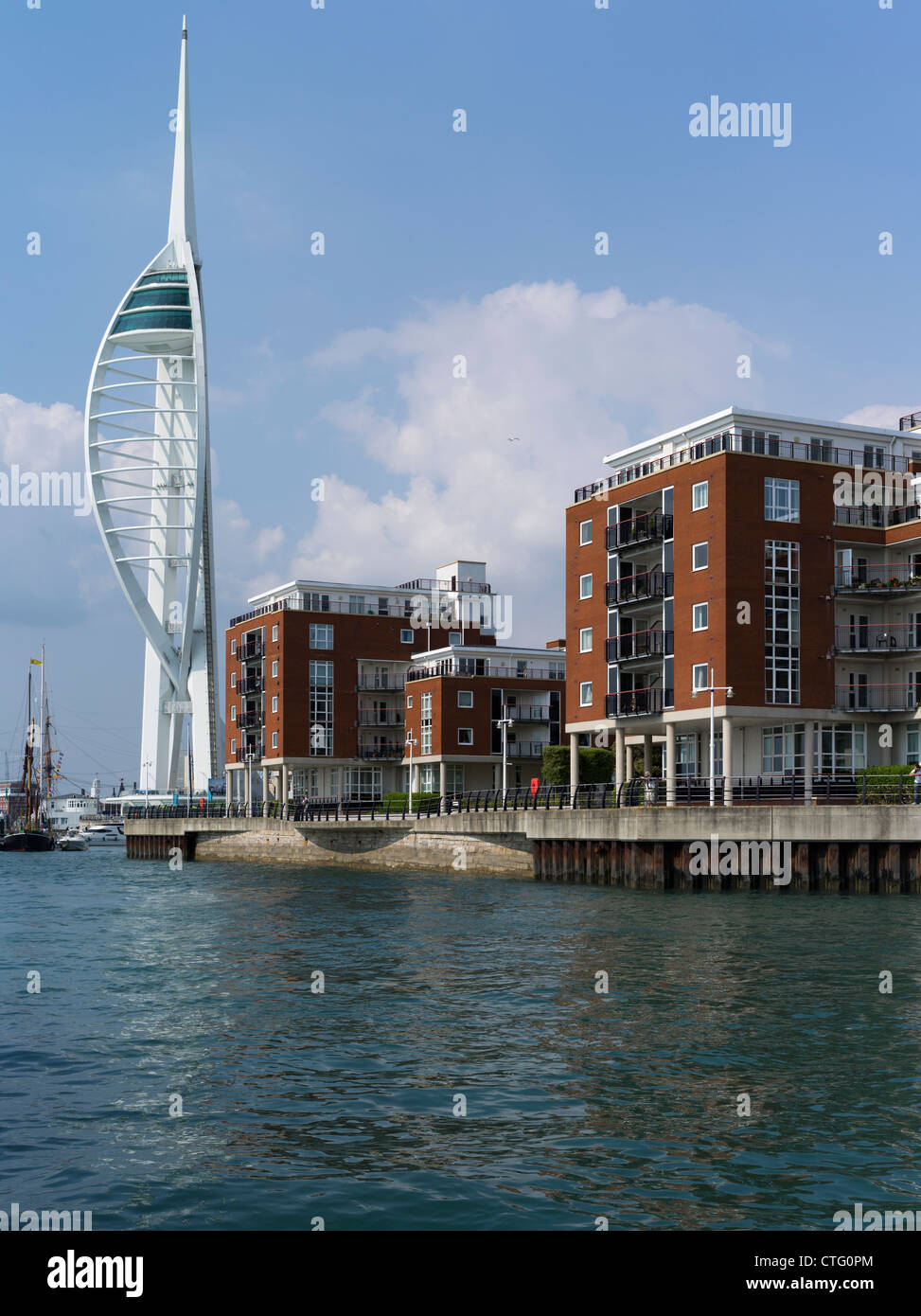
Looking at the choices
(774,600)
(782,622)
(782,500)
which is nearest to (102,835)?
(782,622)

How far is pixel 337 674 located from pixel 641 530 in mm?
43632

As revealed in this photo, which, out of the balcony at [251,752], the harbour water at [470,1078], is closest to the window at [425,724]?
the balcony at [251,752]

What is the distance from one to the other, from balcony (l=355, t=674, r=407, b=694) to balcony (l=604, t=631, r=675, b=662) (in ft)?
129

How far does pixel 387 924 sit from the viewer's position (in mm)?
35281

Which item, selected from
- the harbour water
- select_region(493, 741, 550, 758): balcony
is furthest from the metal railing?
the harbour water

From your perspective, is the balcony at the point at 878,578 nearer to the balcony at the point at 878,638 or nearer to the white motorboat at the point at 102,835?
the balcony at the point at 878,638

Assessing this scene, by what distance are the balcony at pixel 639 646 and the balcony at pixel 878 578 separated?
26.3ft

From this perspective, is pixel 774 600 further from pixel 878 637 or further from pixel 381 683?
pixel 381 683

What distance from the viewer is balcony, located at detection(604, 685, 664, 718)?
63.0 m

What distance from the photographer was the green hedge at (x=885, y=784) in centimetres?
4450

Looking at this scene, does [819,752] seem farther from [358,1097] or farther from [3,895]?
[358,1097]

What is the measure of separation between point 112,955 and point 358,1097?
16.6 m

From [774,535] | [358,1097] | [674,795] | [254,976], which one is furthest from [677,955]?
[774,535]

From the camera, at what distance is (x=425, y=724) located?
313 feet
